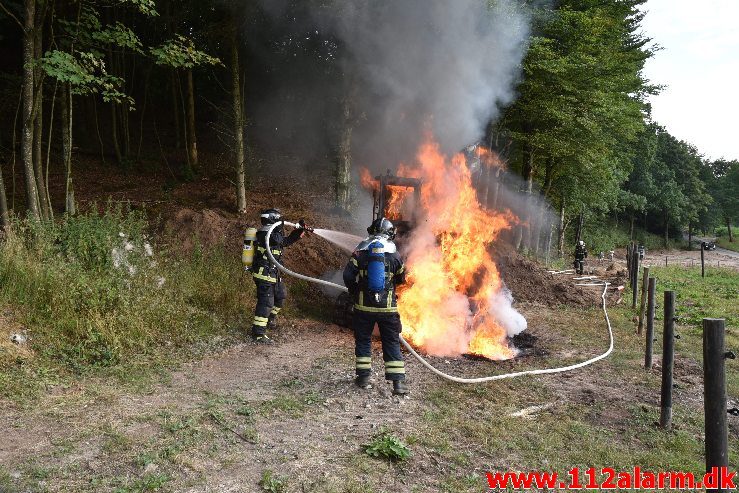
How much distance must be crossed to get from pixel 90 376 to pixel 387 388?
3.35 meters

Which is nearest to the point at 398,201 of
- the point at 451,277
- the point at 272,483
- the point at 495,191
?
the point at 451,277

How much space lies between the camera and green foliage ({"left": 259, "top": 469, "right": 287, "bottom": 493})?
340 cm

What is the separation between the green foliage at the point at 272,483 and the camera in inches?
134

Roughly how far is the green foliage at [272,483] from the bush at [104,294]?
3092 mm

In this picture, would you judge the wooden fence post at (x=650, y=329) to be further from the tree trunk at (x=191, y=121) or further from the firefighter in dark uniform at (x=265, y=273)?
the tree trunk at (x=191, y=121)

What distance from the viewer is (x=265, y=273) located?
24.9 ft

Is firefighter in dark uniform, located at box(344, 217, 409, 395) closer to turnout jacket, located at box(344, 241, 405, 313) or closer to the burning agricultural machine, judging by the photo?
turnout jacket, located at box(344, 241, 405, 313)

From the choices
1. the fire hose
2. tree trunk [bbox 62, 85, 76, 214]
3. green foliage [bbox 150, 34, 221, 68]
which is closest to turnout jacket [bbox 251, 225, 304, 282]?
the fire hose

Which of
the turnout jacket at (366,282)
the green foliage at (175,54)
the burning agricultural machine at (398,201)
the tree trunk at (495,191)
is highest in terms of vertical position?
the green foliage at (175,54)

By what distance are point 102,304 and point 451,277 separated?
218 inches

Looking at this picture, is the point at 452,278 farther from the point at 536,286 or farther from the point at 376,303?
the point at 536,286

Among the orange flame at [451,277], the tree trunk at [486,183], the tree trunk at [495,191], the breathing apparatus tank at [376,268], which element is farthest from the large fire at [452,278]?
the tree trunk at [495,191]

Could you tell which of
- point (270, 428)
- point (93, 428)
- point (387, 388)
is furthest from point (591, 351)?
point (93, 428)

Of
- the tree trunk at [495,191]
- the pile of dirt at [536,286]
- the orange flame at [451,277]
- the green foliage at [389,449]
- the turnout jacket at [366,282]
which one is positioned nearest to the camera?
the green foliage at [389,449]
